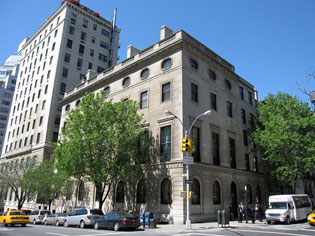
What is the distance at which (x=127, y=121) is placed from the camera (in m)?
25.2

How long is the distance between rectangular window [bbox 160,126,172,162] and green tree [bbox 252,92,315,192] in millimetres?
12010

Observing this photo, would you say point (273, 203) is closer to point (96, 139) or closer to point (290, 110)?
point (290, 110)

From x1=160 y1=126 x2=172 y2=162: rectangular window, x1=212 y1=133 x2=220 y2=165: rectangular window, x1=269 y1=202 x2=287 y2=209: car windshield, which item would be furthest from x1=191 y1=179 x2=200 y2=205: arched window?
x1=269 y1=202 x2=287 y2=209: car windshield

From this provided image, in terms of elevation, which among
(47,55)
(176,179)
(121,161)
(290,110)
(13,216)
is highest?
(47,55)

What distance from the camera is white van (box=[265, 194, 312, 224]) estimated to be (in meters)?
21.1

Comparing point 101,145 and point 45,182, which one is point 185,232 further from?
point 45,182

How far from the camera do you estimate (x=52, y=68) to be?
163 ft

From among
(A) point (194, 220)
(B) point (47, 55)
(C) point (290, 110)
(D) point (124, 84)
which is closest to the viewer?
(A) point (194, 220)

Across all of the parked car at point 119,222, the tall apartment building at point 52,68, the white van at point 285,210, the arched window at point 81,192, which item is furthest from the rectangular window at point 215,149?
the tall apartment building at point 52,68

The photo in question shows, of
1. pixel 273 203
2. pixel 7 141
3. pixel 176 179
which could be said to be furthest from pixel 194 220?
pixel 7 141

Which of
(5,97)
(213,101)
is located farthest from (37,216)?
(5,97)

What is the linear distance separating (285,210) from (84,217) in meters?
16.9

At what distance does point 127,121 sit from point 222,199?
1270cm

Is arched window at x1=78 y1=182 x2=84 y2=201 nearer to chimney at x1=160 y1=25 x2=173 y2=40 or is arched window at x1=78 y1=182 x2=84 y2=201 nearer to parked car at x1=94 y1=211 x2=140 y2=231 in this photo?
parked car at x1=94 y1=211 x2=140 y2=231
